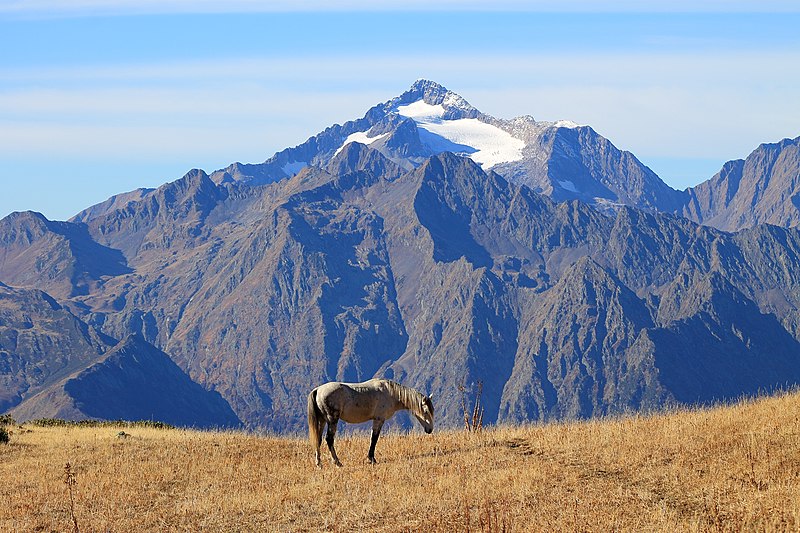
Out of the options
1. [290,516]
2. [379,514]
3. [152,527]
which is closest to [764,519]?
[379,514]

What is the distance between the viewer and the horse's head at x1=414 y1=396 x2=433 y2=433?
1222 inches

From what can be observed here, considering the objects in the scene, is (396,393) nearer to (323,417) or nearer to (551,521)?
(323,417)

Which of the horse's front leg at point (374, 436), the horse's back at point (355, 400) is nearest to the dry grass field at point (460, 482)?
the horse's front leg at point (374, 436)

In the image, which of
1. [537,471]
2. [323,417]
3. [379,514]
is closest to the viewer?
[379,514]

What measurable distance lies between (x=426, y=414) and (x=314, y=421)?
3705 mm

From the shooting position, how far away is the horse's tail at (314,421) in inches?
1152

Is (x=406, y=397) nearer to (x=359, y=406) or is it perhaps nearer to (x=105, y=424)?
(x=359, y=406)

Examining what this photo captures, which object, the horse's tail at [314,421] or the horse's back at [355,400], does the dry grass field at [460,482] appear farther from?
the horse's back at [355,400]

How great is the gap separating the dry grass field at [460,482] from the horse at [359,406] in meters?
0.90

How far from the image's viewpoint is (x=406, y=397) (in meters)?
31.4

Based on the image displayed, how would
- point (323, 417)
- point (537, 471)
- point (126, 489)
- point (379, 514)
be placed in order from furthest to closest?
1. point (323, 417)
2. point (126, 489)
3. point (537, 471)
4. point (379, 514)

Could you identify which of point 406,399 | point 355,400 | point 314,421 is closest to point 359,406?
point 355,400

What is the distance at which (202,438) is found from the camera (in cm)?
3553

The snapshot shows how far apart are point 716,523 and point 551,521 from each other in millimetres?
3184
